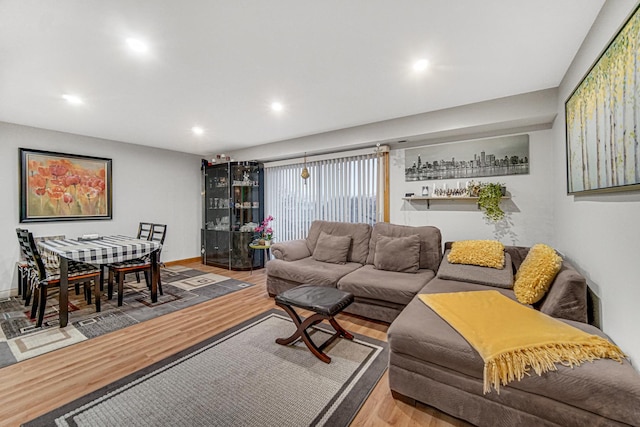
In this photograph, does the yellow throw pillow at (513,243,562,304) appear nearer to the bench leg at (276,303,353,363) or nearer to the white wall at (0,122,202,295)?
the bench leg at (276,303,353,363)

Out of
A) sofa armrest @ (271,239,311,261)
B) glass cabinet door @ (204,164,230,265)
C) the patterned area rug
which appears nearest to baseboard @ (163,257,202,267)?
glass cabinet door @ (204,164,230,265)

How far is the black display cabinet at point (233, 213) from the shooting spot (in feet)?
17.6

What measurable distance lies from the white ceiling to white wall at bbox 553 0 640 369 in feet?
0.57

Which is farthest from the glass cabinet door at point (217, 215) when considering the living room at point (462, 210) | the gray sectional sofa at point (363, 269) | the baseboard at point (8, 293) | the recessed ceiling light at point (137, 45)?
the recessed ceiling light at point (137, 45)

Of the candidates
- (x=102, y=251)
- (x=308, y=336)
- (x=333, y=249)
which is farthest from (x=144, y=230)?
(x=308, y=336)

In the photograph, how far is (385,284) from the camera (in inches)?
110

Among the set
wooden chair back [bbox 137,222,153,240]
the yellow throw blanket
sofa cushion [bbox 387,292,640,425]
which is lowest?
sofa cushion [bbox 387,292,640,425]

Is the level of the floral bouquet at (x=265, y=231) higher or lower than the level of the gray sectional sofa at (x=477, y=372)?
higher

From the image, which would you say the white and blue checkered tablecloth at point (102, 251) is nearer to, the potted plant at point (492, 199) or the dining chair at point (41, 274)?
the dining chair at point (41, 274)

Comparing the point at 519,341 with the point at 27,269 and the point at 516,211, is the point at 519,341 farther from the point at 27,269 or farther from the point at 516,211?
the point at 27,269

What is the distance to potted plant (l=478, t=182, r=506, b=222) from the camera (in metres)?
3.25

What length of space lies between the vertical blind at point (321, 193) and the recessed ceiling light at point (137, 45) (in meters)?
3.15

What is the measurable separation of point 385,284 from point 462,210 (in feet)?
5.57

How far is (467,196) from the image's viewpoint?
348cm
